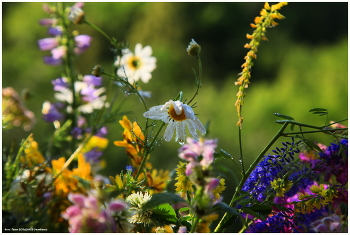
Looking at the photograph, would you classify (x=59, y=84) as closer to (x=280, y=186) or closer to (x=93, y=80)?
(x=93, y=80)

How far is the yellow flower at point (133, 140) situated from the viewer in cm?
34

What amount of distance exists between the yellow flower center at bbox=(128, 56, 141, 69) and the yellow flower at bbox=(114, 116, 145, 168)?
18 centimetres

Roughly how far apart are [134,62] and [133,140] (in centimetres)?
19

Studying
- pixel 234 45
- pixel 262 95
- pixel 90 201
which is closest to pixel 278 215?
pixel 90 201

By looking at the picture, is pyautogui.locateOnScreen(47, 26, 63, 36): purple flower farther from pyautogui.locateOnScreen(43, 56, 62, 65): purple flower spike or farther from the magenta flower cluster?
the magenta flower cluster

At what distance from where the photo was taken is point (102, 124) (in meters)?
0.43

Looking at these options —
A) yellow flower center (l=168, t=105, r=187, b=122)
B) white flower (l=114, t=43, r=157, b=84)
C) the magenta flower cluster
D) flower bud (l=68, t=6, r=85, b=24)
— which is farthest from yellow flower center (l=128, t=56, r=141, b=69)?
the magenta flower cluster

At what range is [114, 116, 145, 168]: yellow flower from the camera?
336mm

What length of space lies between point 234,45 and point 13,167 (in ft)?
5.19

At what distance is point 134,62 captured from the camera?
508 millimetres

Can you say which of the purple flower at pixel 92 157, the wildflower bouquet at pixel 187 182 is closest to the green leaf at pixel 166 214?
the wildflower bouquet at pixel 187 182

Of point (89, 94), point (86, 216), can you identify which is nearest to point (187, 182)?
point (86, 216)

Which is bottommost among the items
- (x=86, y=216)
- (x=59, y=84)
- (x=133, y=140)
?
(x=86, y=216)

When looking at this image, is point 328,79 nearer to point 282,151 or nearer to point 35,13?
point 282,151
